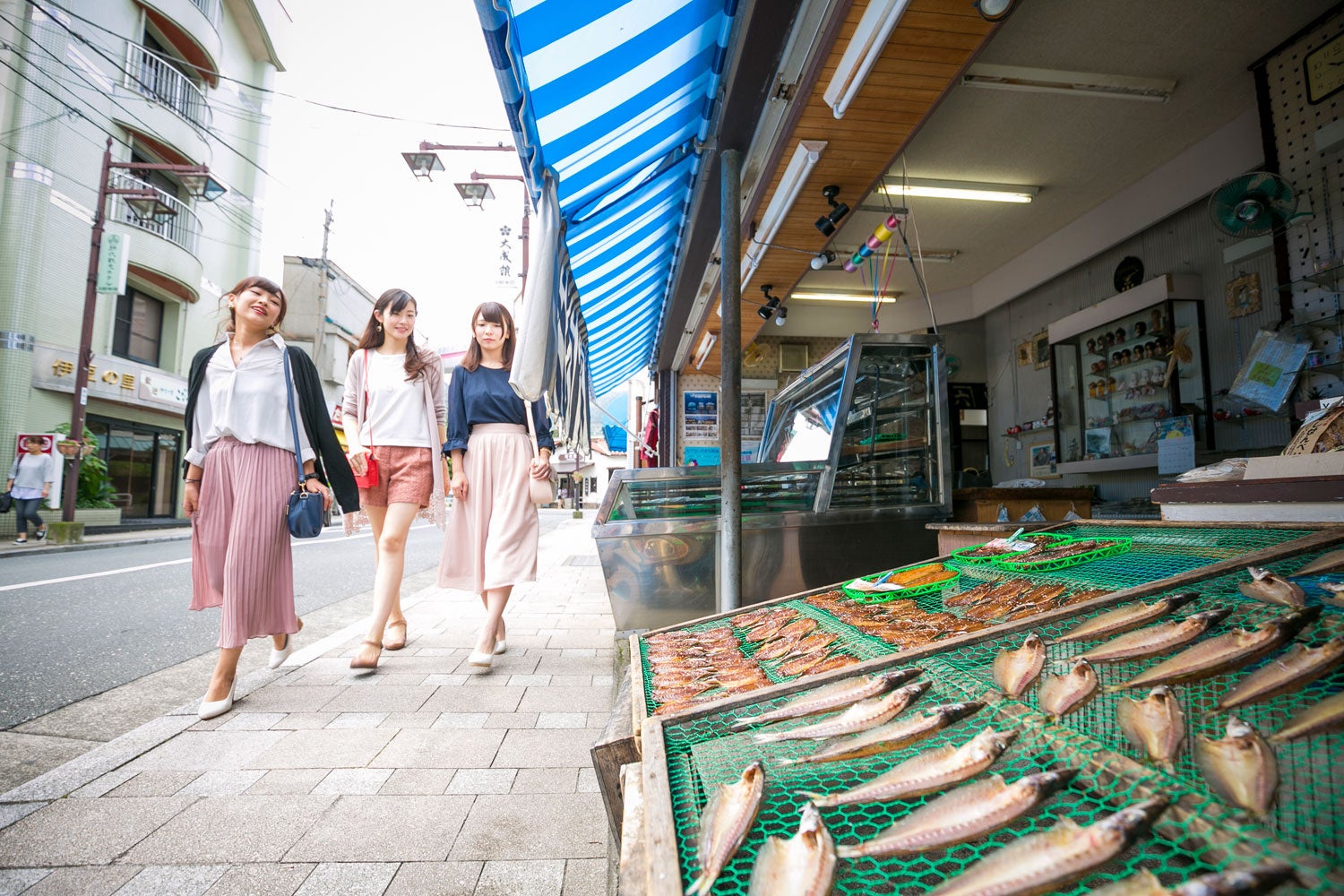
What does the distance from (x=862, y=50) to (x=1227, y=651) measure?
354cm

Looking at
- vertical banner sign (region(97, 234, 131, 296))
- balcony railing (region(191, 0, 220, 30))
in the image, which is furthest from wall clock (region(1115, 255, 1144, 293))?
balcony railing (region(191, 0, 220, 30))

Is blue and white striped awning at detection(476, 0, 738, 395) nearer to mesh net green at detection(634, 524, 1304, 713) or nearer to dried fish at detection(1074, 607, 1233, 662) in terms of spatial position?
mesh net green at detection(634, 524, 1304, 713)

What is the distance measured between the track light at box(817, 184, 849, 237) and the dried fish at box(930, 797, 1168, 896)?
541cm

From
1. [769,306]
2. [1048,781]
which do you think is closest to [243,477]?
[1048,781]

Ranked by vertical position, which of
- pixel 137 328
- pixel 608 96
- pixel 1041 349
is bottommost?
pixel 1041 349

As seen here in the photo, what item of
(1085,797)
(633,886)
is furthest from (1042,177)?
(633,886)

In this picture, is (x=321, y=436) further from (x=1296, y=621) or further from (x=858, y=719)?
(x=1296, y=621)

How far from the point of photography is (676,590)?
3.87 metres

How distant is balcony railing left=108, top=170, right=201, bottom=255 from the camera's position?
51.8 ft

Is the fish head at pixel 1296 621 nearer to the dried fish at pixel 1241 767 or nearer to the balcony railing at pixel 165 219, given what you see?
the dried fish at pixel 1241 767

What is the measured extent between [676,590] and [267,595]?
2.15 metres

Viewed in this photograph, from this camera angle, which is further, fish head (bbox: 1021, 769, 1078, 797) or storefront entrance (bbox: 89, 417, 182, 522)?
storefront entrance (bbox: 89, 417, 182, 522)

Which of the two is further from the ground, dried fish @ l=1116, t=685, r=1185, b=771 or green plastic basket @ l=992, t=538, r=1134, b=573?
green plastic basket @ l=992, t=538, r=1134, b=573

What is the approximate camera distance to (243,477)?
295 centimetres
